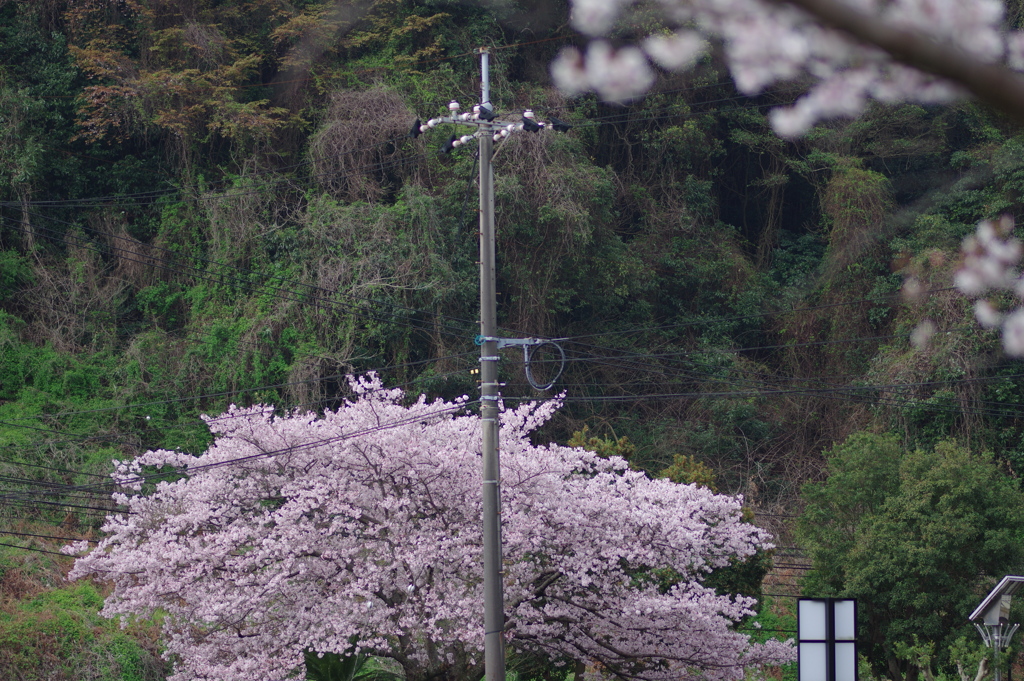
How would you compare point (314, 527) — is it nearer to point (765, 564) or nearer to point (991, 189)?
point (765, 564)

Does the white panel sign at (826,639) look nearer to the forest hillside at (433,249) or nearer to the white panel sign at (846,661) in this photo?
the white panel sign at (846,661)

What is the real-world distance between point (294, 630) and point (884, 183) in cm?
2218

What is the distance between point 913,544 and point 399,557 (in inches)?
395

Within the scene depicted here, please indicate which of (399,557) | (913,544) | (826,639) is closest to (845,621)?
(826,639)

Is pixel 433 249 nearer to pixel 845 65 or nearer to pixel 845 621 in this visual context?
pixel 845 621

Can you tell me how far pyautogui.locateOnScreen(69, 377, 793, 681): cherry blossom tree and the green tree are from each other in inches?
190

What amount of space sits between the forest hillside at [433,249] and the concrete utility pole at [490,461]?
1287cm

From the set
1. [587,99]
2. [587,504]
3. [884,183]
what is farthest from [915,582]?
[587,99]

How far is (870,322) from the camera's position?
94.6 feet

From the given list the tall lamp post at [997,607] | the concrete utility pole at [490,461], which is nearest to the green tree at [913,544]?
the tall lamp post at [997,607]

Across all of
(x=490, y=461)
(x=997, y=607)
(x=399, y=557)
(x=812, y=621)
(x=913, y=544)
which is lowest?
(x=812, y=621)

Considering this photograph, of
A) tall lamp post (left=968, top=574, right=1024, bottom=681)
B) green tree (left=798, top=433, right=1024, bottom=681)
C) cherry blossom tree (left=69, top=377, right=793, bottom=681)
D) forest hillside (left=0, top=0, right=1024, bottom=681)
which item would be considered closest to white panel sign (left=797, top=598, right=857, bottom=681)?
tall lamp post (left=968, top=574, right=1024, bottom=681)

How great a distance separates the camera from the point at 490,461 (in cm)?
1102

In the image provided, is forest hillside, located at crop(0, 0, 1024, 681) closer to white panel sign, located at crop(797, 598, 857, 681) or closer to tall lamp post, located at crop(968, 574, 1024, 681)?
tall lamp post, located at crop(968, 574, 1024, 681)
